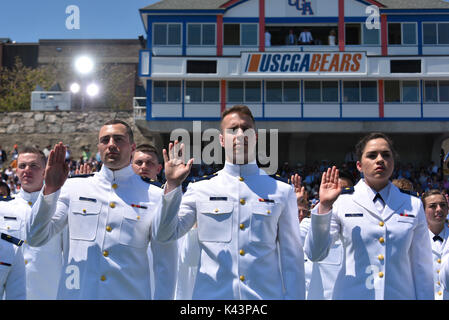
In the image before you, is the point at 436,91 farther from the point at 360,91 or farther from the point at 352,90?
the point at 352,90

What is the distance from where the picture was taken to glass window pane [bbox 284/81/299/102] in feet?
107

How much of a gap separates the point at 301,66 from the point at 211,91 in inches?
212

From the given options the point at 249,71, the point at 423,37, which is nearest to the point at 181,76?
the point at 249,71

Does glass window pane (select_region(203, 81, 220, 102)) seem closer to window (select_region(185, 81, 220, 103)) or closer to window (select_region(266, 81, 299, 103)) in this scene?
window (select_region(185, 81, 220, 103))

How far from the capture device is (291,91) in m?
32.6

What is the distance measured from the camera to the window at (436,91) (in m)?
32.3

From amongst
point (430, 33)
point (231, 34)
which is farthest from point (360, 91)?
point (231, 34)

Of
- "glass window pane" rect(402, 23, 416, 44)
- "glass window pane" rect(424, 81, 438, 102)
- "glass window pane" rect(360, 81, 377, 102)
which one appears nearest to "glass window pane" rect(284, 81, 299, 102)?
"glass window pane" rect(360, 81, 377, 102)

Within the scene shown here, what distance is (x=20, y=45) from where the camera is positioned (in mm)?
52531

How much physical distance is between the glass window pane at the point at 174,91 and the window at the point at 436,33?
14649mm

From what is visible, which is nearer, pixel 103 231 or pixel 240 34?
pixel 103 231

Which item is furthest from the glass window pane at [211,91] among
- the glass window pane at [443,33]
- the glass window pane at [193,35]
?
the glass window pane at [443,33]

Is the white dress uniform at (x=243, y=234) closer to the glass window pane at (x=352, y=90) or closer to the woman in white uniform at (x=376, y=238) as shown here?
the woman in white uniform at (x=376, y=238)

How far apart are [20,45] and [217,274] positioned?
5338 cm
